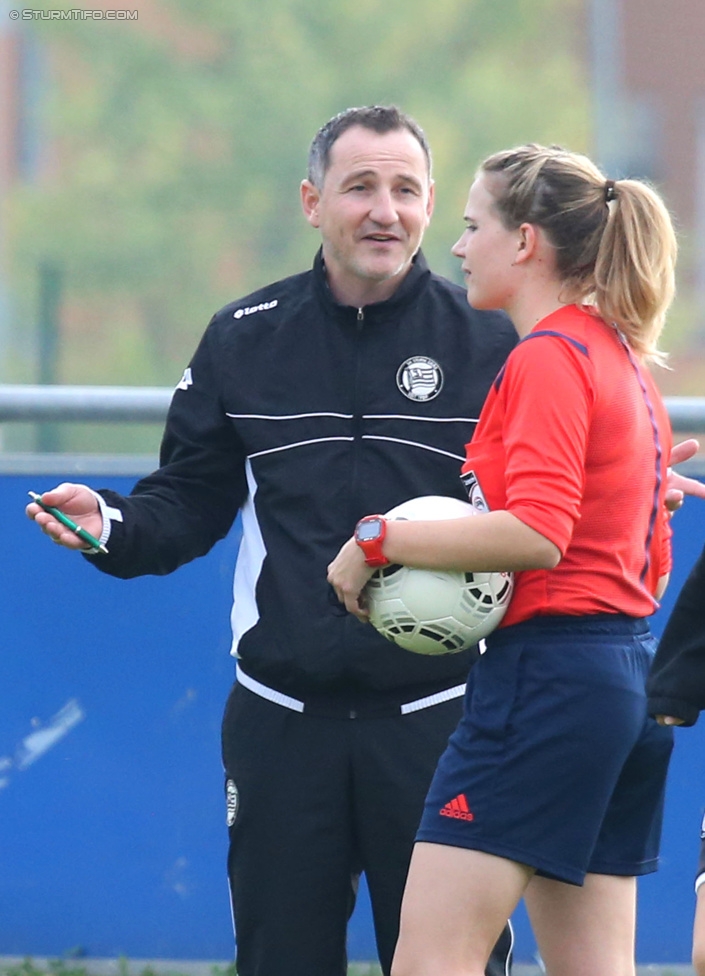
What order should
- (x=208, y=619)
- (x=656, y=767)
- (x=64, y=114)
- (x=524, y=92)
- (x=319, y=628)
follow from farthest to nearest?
(x=64, y=114), (x=524, y=92), (x=208, y=619), (x=319, y=628), (x=656, y=767)

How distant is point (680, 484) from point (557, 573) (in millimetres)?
624

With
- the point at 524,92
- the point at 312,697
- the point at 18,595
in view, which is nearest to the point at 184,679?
the point at 18,595

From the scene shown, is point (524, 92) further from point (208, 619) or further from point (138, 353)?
point (208, 619)

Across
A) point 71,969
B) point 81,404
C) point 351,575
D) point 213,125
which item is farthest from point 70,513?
point 213,125

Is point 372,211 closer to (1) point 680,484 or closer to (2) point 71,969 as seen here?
(1) point 680,484

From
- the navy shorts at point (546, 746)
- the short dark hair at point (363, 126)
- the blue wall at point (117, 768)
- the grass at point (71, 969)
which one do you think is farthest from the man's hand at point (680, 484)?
the grass at point (71, 969)

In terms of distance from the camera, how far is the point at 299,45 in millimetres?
29516

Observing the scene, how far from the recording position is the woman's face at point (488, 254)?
131 inches

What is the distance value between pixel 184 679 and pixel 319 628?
1398 millimetres

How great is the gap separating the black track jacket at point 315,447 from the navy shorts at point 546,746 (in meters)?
0.62

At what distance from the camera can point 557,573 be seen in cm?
318

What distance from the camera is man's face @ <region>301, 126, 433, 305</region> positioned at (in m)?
3.91

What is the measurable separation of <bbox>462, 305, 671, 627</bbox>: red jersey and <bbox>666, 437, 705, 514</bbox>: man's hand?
27cm

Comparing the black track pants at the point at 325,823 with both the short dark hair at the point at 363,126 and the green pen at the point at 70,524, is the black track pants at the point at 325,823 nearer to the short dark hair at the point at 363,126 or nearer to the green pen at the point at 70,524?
the green pen at the point at 70,524
